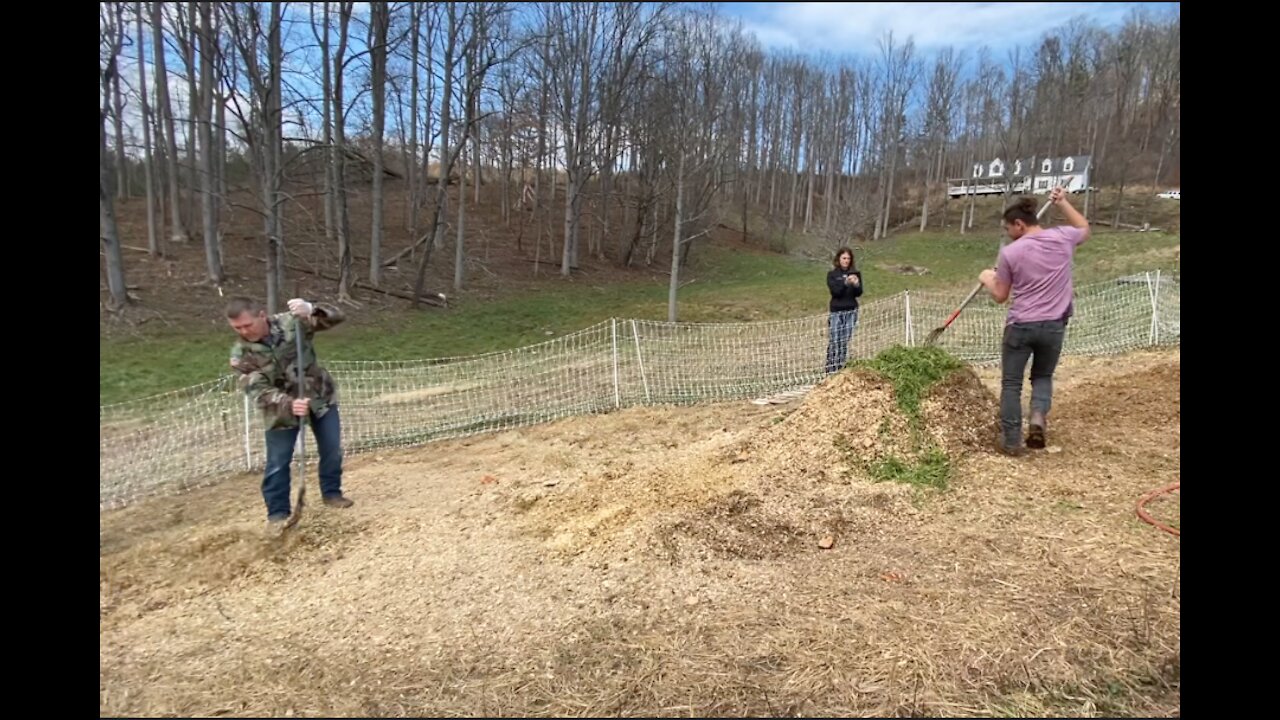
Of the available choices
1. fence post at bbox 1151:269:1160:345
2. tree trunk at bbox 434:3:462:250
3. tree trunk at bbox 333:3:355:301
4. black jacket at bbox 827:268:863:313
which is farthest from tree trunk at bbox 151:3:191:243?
fence post at bbox 1151:269:1160:345

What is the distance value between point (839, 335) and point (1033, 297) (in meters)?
3.11

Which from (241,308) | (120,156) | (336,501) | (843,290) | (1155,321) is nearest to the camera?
(241,308)

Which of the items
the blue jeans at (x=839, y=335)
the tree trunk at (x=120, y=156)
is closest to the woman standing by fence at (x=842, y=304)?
the blue jeans at (x=839, y=335)

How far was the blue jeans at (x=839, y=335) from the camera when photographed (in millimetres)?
6793

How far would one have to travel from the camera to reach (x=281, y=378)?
3.67 metres

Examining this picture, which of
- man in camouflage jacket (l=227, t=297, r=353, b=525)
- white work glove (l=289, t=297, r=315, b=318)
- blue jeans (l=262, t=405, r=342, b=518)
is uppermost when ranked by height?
white work glove (l=289, t=297, r=315, b=318)

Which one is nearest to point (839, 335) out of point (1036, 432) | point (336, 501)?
point (1036, 432)

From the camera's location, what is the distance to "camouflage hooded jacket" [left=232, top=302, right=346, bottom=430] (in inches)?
141

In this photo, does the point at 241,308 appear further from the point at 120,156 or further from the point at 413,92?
the point at 120,156

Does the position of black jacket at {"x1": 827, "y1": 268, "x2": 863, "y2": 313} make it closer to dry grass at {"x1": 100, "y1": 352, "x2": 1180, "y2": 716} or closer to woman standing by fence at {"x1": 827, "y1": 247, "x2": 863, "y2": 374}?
woman standing by fence at {"x1": 827, "y1": 247, "x2": 863, "y2": 374}

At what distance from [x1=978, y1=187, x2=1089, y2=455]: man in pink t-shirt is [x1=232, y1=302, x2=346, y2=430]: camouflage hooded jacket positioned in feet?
12.6

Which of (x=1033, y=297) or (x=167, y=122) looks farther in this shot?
(x=167, y=122)

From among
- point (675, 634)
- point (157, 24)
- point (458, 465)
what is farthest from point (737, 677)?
point (157, 24)

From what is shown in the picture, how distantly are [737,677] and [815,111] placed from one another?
41.4 meters
